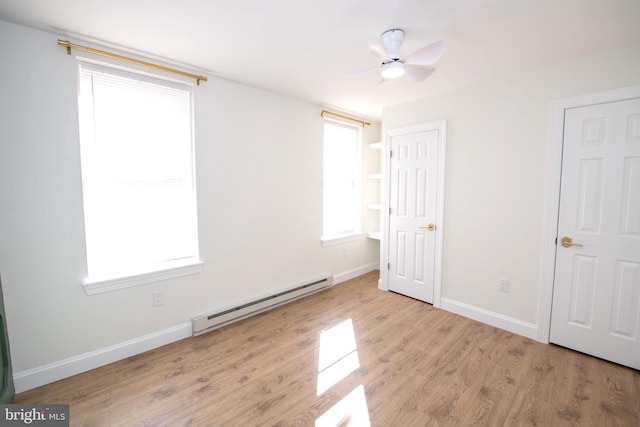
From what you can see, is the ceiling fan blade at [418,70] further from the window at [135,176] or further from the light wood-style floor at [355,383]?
the light wood-style floor at [355,383]

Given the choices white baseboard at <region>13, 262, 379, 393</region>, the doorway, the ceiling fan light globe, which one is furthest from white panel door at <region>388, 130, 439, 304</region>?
white baseboard at <region>13, 262, 379, 393</region>

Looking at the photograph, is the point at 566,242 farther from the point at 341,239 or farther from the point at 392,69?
the point at 341,239

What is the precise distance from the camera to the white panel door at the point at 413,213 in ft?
11.1

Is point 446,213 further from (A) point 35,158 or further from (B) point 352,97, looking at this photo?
(A) point 35,158

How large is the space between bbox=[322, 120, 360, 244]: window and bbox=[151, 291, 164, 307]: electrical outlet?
6.82 ft

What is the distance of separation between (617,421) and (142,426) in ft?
9.52

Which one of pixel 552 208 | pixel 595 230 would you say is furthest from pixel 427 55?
pixel 595 230

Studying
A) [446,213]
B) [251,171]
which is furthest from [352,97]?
[446,213]

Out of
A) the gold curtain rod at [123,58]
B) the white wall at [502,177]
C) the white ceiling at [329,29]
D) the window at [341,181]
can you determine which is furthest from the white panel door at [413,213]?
the gold curtain rod at [123,58]

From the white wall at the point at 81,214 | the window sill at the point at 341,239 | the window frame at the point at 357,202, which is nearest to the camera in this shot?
the white wall at the point at 81,214

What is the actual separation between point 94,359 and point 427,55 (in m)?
3.33

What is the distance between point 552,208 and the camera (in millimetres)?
2521

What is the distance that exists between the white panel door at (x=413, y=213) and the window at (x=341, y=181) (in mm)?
755

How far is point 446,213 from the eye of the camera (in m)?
3.26
